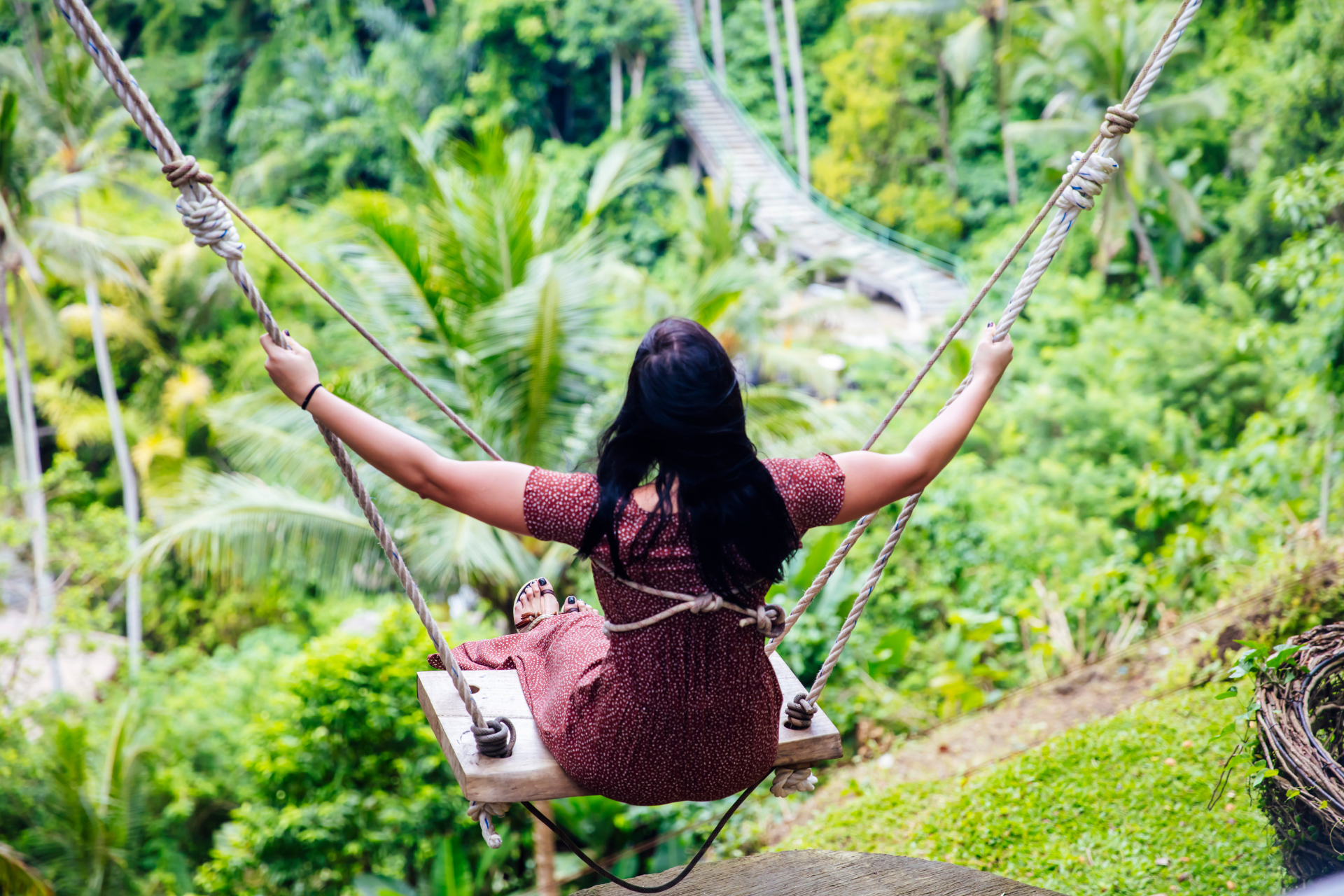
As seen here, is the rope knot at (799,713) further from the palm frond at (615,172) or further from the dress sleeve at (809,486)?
the palm frond at (615,172)

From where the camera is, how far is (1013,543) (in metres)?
6.77

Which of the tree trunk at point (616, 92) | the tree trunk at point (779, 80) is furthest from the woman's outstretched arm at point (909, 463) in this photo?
the tree trunk at point (779, 80)

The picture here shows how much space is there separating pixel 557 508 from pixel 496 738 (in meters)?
0.45

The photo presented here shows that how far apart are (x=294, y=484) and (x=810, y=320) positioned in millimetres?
9232

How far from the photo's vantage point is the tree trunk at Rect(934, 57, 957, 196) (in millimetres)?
16922

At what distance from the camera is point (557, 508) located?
4.39 feet

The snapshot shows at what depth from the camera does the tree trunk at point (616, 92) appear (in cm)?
1755

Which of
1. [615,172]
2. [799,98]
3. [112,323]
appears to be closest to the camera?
[615,172]

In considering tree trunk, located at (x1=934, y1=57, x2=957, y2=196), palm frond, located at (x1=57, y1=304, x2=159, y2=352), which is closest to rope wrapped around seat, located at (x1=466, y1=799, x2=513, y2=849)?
palm frond, located at (x1=57, y1=304, x2=159, y2=352)

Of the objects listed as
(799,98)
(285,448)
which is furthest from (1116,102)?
(285,448)

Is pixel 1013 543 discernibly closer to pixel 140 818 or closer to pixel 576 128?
pixel 140 818

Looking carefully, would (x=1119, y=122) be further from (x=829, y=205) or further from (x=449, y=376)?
(x=829, y=205)

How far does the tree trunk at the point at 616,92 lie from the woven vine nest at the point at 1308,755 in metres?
16.7

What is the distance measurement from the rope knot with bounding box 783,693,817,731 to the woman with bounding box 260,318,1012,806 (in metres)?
0.17
